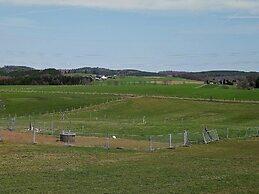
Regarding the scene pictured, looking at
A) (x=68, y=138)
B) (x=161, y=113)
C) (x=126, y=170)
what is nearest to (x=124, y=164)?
(x=126, y=170)

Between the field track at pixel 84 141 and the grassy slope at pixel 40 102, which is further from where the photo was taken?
the grassy slope at pixel 40 102

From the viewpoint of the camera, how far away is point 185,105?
97.9m

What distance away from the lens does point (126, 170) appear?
26.5 metres

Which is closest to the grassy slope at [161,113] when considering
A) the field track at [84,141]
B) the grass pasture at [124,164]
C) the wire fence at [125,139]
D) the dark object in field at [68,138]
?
the grass pasture at [124,164]

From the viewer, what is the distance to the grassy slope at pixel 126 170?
20.5m

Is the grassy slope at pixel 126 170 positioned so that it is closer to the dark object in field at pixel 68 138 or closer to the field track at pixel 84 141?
the field track at pixel 84 141

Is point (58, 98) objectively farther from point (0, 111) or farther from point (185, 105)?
point (185, 105)

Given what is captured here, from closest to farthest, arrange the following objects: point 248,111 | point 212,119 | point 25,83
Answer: point 212,119 < point 248,111 < point 25,83

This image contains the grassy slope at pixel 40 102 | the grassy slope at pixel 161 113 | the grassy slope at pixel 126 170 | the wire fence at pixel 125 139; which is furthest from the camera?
the grassy slope at pixel 40 102

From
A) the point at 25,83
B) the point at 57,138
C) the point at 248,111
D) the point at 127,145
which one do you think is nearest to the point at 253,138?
the point at 127,145

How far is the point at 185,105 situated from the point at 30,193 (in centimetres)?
7997

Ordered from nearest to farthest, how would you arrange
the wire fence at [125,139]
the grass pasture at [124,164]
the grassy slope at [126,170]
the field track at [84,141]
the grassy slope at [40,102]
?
the grassy slope at [126,170] < the grass pasture at [124,164] < the wire fence at [125,139] < the field track at [84,141] < the grassy slope at [40,102]

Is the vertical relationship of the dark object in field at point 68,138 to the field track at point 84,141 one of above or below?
above

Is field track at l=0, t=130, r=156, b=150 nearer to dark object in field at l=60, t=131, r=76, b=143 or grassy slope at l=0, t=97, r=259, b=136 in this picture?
dark object in field at l=60, t=131, r=76, b=143
